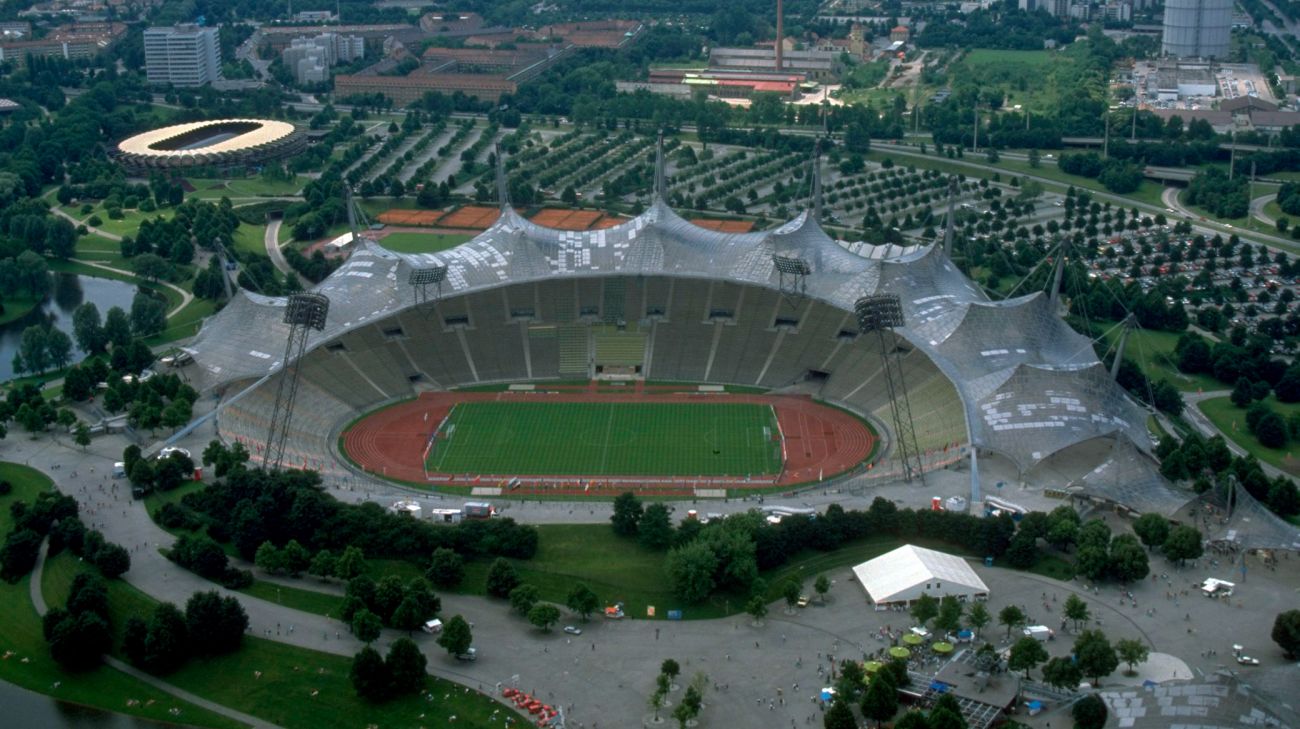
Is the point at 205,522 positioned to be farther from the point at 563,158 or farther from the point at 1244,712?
the point at 563,158

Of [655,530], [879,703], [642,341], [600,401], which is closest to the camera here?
[879,703]

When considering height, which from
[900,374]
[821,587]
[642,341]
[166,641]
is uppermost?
[900,374]

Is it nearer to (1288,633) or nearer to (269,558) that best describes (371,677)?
(269,558)

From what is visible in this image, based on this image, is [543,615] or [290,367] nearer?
[543,615]

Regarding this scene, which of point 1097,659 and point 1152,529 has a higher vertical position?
point 1152,529

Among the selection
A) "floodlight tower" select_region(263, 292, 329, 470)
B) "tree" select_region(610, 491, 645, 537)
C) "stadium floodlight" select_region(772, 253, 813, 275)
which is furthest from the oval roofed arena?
"tree" select_region(610, 491, 645, 537)

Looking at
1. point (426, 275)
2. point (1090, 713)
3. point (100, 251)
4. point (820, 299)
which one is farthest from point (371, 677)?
point (100, 251)

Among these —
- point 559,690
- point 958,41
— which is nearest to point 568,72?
point 958,41
